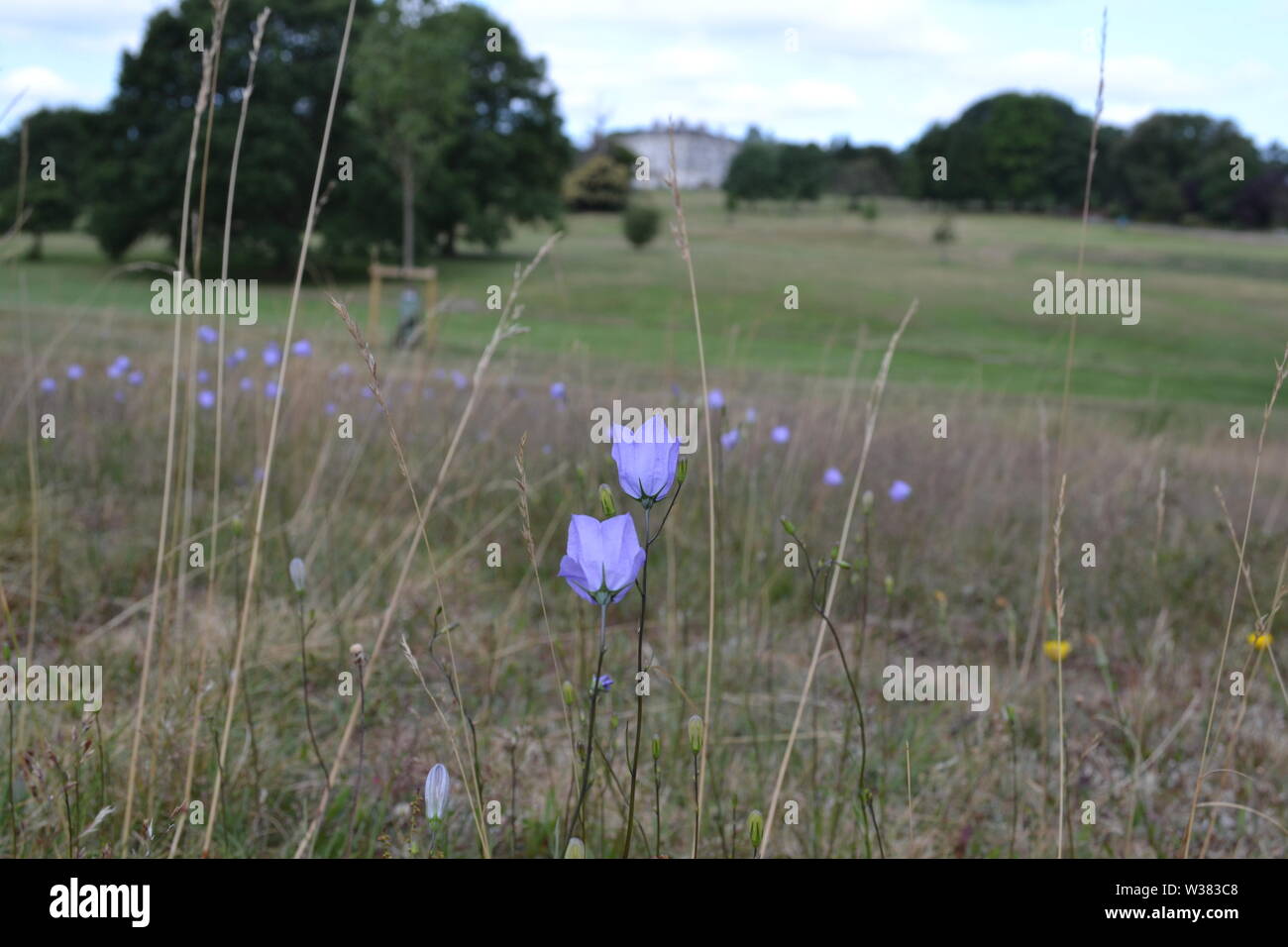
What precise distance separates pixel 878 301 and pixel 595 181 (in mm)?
25205

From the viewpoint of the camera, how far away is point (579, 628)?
76.0 inches

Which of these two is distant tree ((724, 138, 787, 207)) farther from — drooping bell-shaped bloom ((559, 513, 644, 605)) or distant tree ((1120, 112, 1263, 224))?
drooping bell-shaped bloom ((559, 513, 644, 605))

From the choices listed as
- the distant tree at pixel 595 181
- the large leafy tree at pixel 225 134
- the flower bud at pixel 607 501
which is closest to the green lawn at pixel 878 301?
the flower bud at pixel 607 501

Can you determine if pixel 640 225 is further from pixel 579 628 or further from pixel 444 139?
pixel 579 628

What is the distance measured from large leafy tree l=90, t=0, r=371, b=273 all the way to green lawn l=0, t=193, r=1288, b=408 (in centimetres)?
163

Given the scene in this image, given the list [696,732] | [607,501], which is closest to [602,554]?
[607,501]

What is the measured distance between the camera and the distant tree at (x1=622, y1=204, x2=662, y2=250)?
35.8 metres

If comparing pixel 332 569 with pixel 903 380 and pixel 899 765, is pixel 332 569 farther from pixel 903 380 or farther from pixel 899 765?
pixel 903 380

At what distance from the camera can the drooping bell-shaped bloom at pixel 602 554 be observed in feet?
2.91

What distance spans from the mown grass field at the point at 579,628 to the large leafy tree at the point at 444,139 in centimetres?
2062

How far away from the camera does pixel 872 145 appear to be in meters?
54.3

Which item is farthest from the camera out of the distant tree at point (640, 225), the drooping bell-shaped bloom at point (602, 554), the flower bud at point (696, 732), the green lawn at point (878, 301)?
the distant tree at point (640, 225)

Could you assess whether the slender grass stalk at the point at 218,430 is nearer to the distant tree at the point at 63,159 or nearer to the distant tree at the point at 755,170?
the distant tree at the point at 63,159
